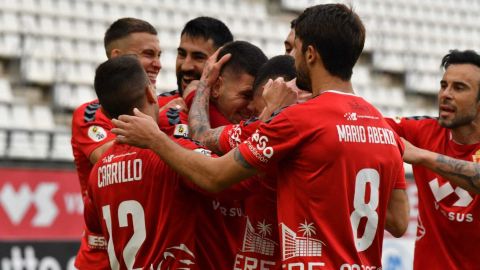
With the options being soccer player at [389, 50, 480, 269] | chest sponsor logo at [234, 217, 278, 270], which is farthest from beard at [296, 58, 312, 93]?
soccer player at [389, 50, 480, 269]

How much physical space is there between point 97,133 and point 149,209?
4.84 feet

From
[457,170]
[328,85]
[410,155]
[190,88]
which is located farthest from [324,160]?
[457,170]

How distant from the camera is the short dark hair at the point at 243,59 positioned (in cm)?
594

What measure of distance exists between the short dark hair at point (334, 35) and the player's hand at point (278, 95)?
0.31m

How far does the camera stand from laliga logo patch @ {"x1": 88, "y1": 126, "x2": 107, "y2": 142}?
665cm

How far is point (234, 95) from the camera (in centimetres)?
596

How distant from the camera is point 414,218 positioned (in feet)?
42.7

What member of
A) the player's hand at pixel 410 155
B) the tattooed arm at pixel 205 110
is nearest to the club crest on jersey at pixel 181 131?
the tattooed arm at pixel 205 110

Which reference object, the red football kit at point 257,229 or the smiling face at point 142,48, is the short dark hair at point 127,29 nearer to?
the smiling face at point 142,48

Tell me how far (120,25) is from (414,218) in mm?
6889

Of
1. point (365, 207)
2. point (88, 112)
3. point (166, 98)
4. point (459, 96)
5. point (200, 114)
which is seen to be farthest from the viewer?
Answer: point (459, 96)

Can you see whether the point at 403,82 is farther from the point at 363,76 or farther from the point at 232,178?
the point at 232,178

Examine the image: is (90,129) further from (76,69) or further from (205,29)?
(76,69)

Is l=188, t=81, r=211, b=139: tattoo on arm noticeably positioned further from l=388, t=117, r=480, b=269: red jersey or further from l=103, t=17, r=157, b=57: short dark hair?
l=388, t=117, r=480, b=269: red jersey
